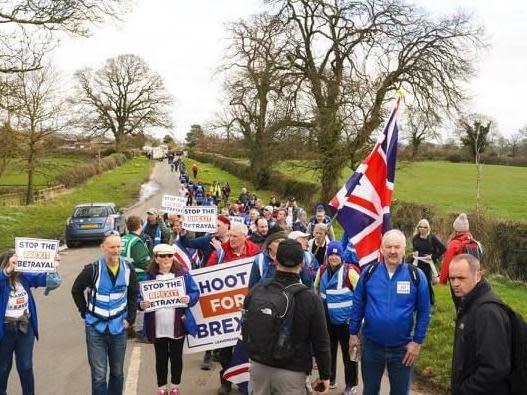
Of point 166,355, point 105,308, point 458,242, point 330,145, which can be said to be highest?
point 330,145

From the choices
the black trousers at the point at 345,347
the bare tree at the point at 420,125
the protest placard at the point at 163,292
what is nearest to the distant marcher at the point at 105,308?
the protest placard at the point at 163,292

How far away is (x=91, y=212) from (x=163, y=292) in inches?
615

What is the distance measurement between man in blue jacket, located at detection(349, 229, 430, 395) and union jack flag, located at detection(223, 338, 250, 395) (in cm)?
142

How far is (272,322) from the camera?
3.95 m

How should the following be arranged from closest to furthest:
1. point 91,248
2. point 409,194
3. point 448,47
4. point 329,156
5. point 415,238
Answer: point 415,238, point 91,248, point 329,156, point 448,47, point 409,194

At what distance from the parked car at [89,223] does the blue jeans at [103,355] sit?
566 inches

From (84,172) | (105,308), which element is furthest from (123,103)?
(105,308)

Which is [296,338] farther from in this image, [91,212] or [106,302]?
[91,212]

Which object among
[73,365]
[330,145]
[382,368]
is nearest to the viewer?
[382,368]

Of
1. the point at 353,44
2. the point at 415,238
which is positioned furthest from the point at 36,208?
the point at 415,238

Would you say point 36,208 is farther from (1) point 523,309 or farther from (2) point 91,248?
(1) point 523,309

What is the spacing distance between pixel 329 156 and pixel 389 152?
21854 mm

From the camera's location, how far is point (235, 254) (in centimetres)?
704

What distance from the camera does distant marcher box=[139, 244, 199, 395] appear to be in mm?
6051
